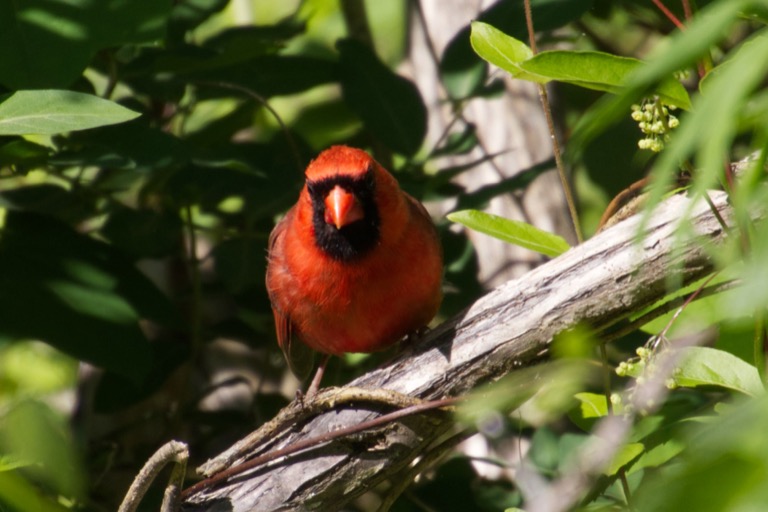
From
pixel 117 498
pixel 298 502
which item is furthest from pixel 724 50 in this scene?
pixel 117 498

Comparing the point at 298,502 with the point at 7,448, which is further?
the point at 298,502

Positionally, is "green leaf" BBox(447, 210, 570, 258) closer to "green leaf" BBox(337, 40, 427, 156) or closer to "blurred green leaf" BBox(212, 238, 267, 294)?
"green leaf" BBox(337, 40, 427, 156)

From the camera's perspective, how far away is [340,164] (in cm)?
288

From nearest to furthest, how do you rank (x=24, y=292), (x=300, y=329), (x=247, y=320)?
(x=24, y=292)
(x=300, y=329)
(x=247, y=320)

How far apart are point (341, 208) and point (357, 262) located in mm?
159

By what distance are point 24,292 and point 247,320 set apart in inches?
50.7

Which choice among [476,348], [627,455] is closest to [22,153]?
[476,348]

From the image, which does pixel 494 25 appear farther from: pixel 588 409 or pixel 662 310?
pixel 588 409

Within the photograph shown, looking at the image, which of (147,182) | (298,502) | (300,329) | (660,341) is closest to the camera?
(660,341)

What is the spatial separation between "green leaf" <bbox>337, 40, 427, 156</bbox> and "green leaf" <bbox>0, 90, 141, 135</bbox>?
1.57 m

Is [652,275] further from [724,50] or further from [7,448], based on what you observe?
[724,50]

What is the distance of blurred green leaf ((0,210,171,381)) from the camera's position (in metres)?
2.58

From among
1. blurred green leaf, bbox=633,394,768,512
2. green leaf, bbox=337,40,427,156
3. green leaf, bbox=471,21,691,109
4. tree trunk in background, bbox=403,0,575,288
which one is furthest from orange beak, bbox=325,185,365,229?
blurred green leaf, bbox=633,394,768,512

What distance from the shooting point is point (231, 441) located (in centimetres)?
392
